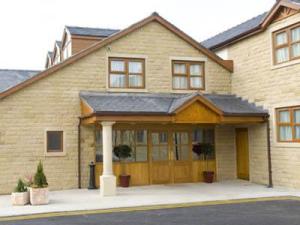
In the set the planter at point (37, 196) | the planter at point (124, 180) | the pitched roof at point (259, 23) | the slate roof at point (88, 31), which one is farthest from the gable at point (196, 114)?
the slate roof at point (88, 31)

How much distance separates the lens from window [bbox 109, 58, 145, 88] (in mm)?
17891

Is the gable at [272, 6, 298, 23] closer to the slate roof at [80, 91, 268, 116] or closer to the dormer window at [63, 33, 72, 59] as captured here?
the slate roof at [80, 91, 268, 116]

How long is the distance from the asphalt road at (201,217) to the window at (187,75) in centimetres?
742

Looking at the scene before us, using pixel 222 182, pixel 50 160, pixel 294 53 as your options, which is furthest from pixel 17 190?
pixel 294 53

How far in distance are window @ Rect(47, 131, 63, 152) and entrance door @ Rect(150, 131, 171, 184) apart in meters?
3.74

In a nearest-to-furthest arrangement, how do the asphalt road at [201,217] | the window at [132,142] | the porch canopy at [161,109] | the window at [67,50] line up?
the asphalt road at [201,217] < the porch canopy at [161,109] < the window at [132,142] < the window at [67,50]

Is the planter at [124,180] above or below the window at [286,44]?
below

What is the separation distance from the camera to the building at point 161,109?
16.0 metres

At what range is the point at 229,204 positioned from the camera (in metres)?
13.0

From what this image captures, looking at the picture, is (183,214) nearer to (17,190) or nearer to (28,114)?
(17,190)

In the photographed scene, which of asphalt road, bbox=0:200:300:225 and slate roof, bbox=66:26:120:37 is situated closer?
asphalt road, bbox=0:200:300:225

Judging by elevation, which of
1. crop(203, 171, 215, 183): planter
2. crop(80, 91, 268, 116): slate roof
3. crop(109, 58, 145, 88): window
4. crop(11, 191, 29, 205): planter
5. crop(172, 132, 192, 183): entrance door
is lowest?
crop(11, 191, 29, 205): planter

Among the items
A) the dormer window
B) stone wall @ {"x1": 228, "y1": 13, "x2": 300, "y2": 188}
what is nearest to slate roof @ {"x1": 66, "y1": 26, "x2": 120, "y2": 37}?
the dormer window

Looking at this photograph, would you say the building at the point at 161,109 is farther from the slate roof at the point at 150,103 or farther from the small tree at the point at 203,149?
the small tree at the point at 203,149
